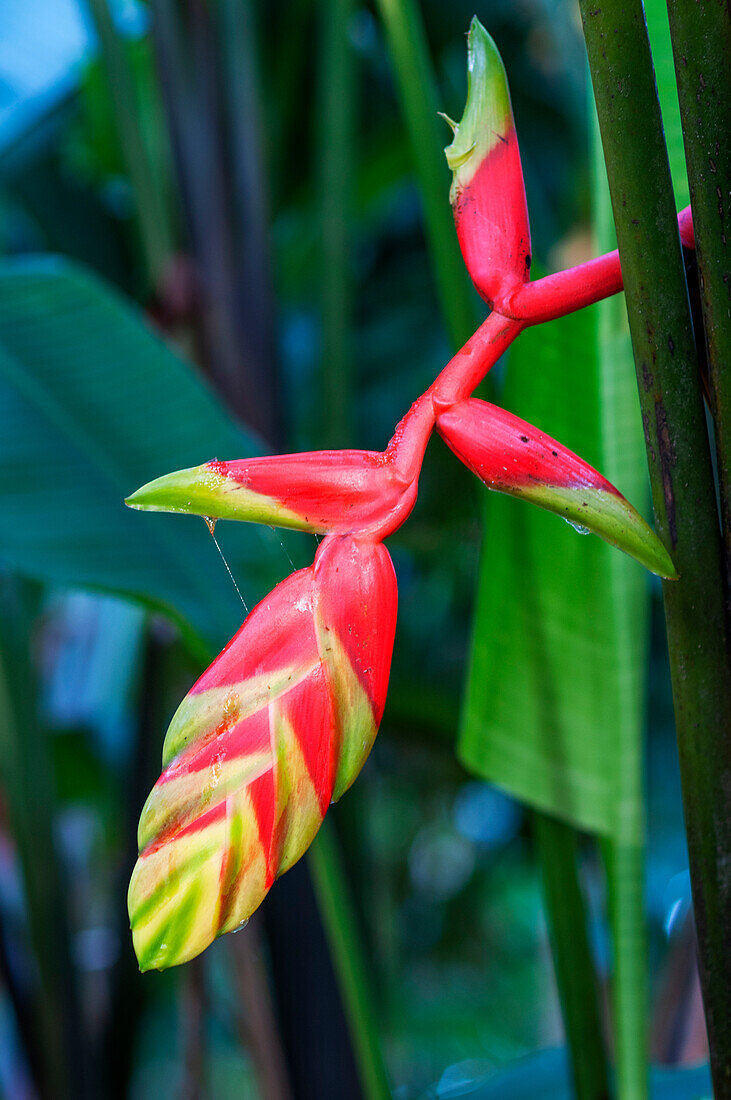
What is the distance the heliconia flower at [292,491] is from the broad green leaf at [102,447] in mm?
285

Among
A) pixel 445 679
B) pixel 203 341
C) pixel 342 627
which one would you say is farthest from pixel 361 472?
pixel 445 679

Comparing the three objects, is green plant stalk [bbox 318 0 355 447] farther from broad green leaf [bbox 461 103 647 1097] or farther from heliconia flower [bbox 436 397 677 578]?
heliconia flower [bbox 436 397 677 578]

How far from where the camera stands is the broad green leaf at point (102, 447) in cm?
42

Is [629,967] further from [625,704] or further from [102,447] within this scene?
[102,447]

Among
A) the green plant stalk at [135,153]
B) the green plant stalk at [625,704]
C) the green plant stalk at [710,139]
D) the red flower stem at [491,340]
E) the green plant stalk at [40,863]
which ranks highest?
the green plant stalk at [135,153]

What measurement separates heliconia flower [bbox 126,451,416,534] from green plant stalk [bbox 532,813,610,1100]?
28 centimetres

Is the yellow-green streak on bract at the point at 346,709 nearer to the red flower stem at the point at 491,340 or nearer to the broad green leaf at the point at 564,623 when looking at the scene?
the red flower stem at the point at 491,340

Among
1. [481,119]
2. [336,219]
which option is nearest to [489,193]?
[481,119]

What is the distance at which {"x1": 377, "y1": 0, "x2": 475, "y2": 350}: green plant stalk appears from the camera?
1.22ft

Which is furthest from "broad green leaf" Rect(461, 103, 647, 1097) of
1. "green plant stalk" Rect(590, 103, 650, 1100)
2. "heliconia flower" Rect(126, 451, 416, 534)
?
"heliconia flower" Rect(126, 451, 416, 534)

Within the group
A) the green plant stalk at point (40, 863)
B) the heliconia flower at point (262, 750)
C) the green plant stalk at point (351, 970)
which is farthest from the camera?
the green plant stalk at point (40, 863)

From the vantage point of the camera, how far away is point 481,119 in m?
0.16

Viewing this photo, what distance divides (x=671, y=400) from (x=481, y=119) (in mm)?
64

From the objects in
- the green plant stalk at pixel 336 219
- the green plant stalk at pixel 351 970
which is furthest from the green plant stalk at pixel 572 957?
the green plant stalk at pixel 336 219
